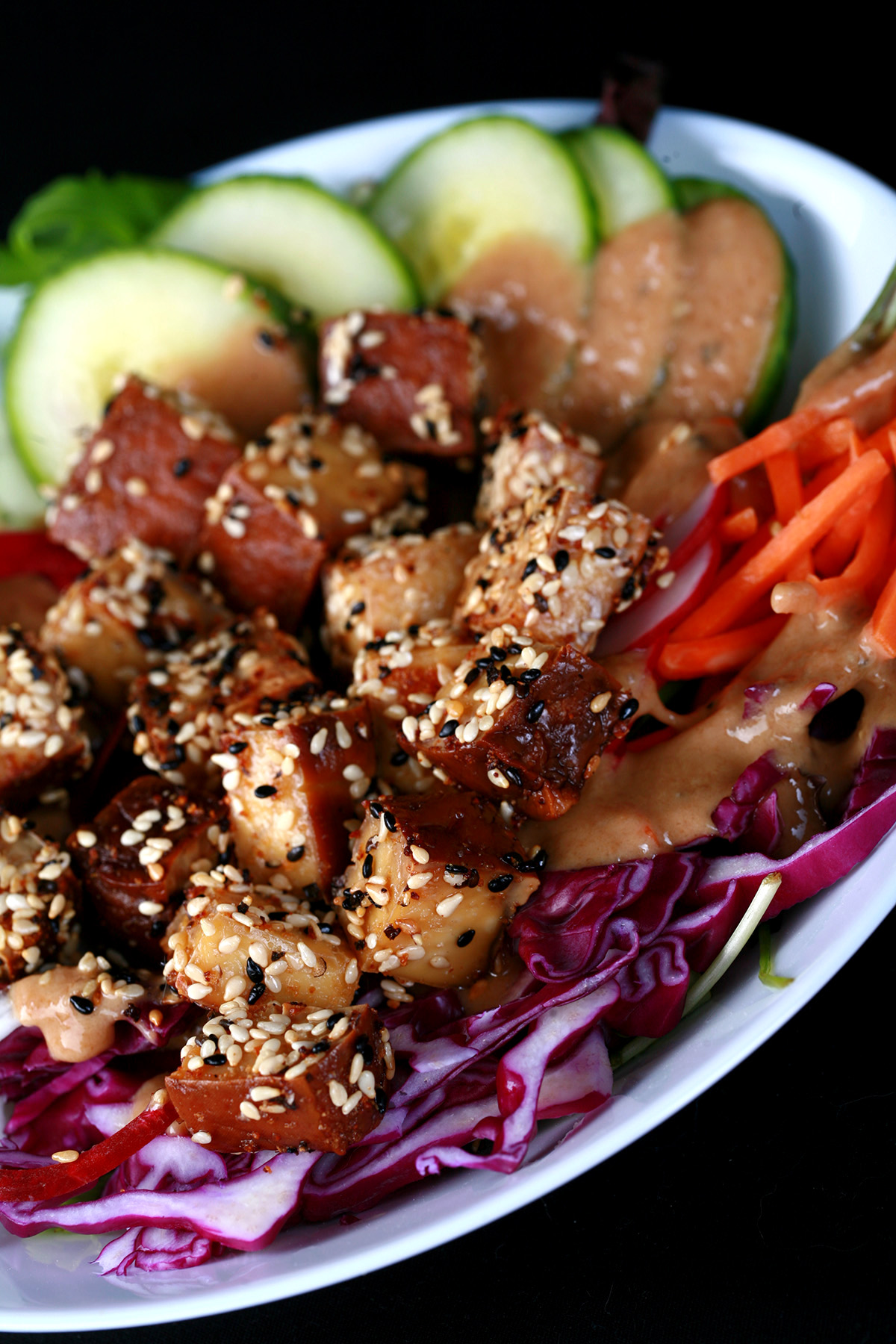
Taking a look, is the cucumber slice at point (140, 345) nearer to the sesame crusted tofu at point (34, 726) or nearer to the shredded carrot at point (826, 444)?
the sesame crusted tofu at point (34, 726)

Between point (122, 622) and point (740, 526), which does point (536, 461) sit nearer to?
point (740, 526)

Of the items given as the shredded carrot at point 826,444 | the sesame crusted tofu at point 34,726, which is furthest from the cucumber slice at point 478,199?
the sesame crusted tofu at point 34,726

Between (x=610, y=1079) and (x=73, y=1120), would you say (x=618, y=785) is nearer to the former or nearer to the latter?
(x=610, y=1079)

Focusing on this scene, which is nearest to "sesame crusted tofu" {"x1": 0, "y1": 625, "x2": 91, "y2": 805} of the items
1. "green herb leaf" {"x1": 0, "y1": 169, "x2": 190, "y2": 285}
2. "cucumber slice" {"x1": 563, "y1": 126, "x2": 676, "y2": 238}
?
"green herb leaf" {"x1": 0, "y1": 169, "x2": 190, "y2": 285}

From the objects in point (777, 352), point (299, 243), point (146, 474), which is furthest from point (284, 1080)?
point (299, 243)

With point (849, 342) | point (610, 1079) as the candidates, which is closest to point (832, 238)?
point (849, 342)

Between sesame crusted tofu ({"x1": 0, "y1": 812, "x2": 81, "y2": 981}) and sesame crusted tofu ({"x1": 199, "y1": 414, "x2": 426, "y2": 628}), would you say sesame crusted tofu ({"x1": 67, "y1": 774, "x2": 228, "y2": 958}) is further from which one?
sesame crusted tofu ({"x1": 199, "y1": 414, "x2": 426, "y2": 628})
